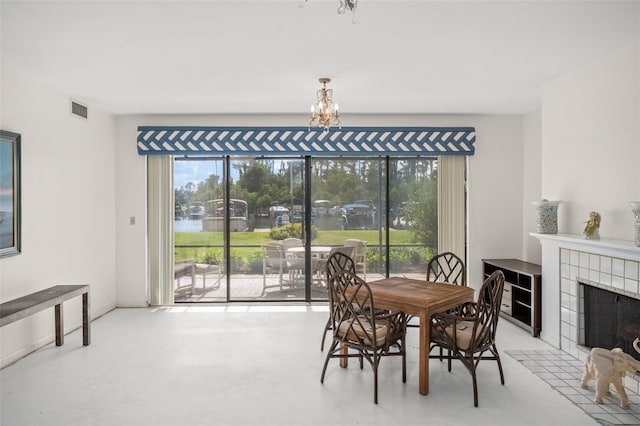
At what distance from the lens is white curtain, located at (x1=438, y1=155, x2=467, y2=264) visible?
5582mm

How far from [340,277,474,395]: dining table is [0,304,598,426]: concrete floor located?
0.98 ft

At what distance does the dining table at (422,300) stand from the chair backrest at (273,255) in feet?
7.42

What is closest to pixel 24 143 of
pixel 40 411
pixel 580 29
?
pixel 40 411

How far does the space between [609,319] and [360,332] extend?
2150 mm

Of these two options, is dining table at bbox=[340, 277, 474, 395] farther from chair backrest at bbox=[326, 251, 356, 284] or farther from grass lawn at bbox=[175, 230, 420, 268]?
grass lawn at bbox=[175, 230, 420, 268]

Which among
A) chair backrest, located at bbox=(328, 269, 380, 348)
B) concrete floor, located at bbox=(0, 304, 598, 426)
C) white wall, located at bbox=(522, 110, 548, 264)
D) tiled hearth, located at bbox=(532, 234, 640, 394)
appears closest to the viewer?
concrete floor, located at bbox=(0, 304, 598, 426)

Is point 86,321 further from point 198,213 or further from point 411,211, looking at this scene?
point 411,211

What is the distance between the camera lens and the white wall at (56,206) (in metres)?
3.65

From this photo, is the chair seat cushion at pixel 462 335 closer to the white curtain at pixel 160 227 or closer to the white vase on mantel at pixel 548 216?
the white vase on mantel at pixel 548 216

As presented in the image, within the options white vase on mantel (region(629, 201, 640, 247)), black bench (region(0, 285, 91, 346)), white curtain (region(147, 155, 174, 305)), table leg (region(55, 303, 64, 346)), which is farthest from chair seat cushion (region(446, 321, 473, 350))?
white curtain (region(147, 155, 174, 305))

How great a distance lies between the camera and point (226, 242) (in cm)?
561

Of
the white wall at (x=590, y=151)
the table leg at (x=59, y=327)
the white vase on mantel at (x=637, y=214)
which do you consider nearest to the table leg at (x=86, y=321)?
the table leg at (x=59, y=327)

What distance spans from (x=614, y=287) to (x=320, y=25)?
308 cm

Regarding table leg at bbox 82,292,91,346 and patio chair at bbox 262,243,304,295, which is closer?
table leg at bbox 82,292,91,346
